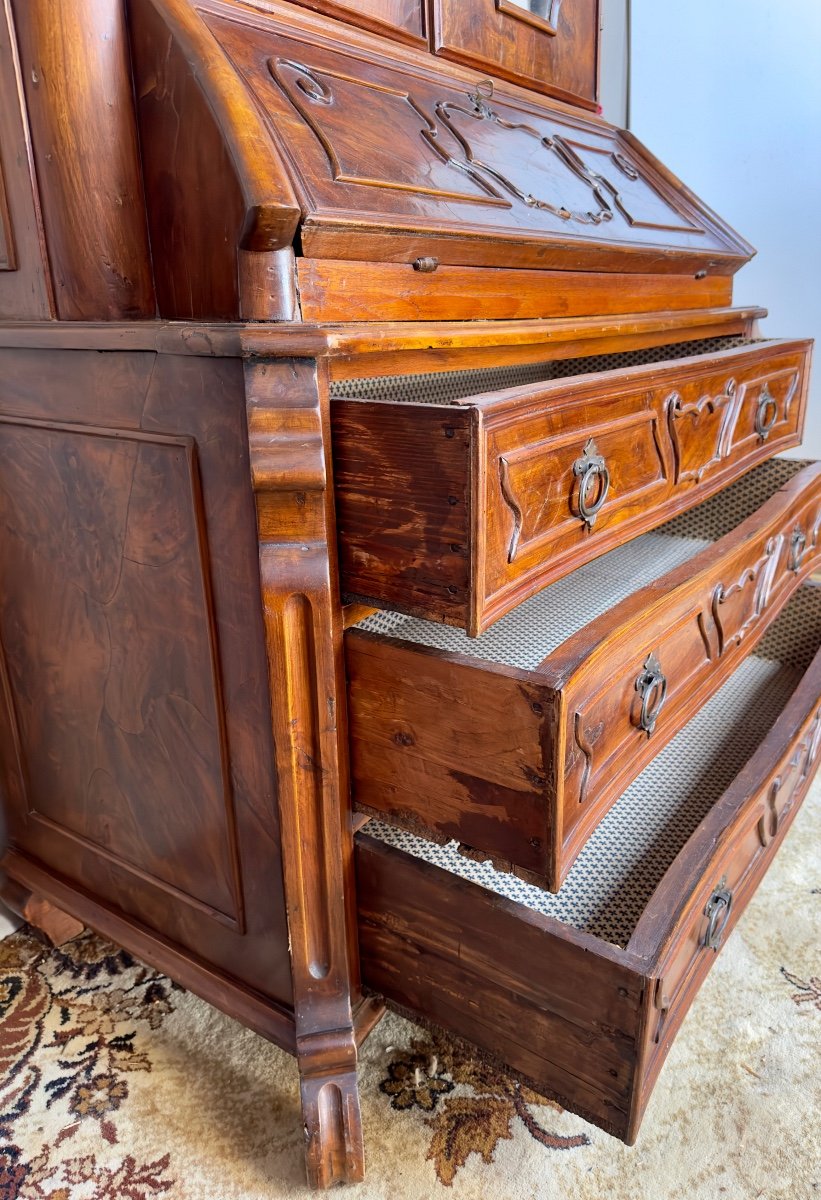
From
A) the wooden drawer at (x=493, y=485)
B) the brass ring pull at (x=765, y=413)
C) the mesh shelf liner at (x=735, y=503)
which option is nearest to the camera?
the wooden drawer at (x=493, y=485)

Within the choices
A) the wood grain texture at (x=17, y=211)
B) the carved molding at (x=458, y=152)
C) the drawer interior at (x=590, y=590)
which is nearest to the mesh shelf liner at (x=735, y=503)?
the drawer interior at (x=590, y=590)

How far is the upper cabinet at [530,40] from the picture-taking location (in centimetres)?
113

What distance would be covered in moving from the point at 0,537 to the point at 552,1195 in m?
0.97

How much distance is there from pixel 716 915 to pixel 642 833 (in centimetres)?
14

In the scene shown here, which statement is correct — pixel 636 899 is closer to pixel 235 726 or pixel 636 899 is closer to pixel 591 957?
pixel 591 957

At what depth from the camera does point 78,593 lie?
956mm

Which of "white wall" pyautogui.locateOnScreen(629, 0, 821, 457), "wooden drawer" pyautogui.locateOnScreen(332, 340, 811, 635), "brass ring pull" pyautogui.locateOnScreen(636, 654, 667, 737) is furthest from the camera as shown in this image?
"white wall" pyautogui.locateOnScreen(629, 0, 821, 457)

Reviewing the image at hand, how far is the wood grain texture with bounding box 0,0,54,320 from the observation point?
2.57ft

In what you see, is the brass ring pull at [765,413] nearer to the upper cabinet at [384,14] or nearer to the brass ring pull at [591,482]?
the brass ring pull at [591,482]

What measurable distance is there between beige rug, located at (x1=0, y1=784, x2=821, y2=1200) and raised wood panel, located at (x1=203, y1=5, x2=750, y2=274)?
3.00 ft

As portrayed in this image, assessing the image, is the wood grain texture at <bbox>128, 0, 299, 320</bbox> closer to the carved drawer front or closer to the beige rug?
the carved drawer front

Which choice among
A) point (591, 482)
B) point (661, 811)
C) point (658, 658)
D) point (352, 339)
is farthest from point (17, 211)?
point (661, 811)

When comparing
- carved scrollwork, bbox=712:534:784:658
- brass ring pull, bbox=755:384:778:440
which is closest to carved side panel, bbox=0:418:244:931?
Result: carved scrollwork, bbox=712:534:784:658

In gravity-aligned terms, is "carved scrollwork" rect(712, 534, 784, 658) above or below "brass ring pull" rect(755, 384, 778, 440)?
below
